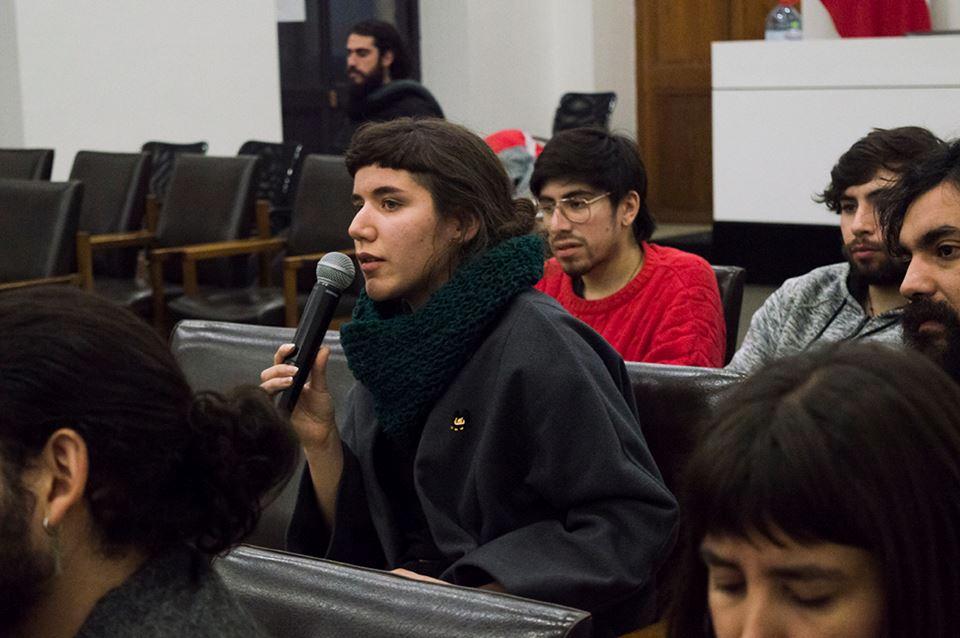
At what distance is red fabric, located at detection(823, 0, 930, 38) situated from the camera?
676 cm

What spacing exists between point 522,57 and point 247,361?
306 inches

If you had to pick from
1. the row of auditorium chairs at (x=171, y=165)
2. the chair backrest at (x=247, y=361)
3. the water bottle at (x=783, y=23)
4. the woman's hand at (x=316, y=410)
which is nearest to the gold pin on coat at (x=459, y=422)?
the woman's hand at (x=316, y=410)

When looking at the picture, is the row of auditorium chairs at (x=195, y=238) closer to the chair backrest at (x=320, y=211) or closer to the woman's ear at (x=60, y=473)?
the chair backrest at (x=320, y=211)

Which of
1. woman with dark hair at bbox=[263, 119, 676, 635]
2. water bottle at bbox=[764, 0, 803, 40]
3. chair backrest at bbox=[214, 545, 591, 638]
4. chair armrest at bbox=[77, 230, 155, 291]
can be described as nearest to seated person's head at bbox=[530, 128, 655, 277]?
woman with dark hair at bbox=[263, 119, 676, 635]

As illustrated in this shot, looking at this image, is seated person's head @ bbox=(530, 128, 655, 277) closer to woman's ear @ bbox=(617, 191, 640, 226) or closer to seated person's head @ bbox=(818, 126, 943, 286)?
woman's ear @ bbox=(617, 191, 640, 226)

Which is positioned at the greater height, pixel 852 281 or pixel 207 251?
pixel 852 281

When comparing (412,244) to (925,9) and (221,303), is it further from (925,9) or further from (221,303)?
(925,9)

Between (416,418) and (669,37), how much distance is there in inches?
321

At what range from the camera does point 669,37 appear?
977 cm

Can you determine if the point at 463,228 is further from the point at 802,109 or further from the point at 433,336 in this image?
the point at 802,109

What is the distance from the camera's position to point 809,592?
3.00 feet

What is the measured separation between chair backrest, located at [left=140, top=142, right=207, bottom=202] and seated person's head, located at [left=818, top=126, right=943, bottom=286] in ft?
14.6

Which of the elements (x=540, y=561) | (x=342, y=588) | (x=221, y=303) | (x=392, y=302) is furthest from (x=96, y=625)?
(x=221, y=303)

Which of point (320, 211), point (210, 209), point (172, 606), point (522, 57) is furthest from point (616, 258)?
point (522, 57)
